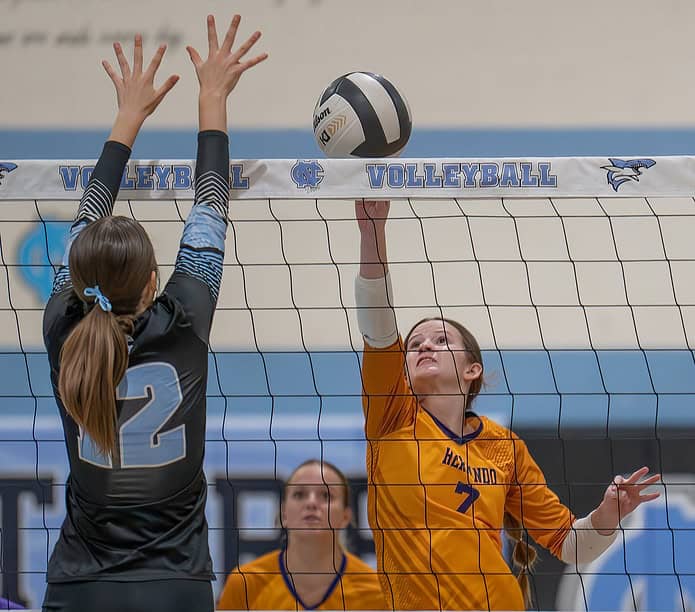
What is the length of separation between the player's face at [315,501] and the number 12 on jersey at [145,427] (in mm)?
1838

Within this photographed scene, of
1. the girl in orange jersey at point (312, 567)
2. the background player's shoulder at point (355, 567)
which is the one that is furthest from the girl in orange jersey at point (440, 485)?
the background player's shoulder at point (355, 567)

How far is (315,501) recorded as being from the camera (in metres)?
3.72

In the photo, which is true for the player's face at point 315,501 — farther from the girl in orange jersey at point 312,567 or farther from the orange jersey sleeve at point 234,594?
the orange jersey sleeve at point 234,594

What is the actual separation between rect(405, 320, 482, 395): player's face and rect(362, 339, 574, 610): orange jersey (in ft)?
0.25

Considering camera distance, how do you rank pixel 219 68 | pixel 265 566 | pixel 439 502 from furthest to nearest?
pixel 265 566
pixel 439 502
pixel 219 68

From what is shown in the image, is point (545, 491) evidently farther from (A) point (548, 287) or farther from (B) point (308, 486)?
(A) point (548, 287)

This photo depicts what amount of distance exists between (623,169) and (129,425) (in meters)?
1.51

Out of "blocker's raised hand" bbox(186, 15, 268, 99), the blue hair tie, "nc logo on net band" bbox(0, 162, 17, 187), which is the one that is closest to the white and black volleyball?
"blocker's raised hand" bbox(186, 15, 268, 99)

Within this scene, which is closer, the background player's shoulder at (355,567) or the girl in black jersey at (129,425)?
the girl in black jersey at (129,425)

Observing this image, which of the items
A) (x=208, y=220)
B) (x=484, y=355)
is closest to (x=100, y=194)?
(x=208, y=220)

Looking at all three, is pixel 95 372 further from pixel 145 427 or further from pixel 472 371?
pixel 472 371

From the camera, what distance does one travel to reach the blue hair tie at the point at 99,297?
5.90 ft

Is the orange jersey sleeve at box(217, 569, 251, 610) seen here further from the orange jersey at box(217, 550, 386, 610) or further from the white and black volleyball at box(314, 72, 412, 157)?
the white and black volleyball at box(314, 72, 412, 157)

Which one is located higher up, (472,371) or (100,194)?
(100,194)
